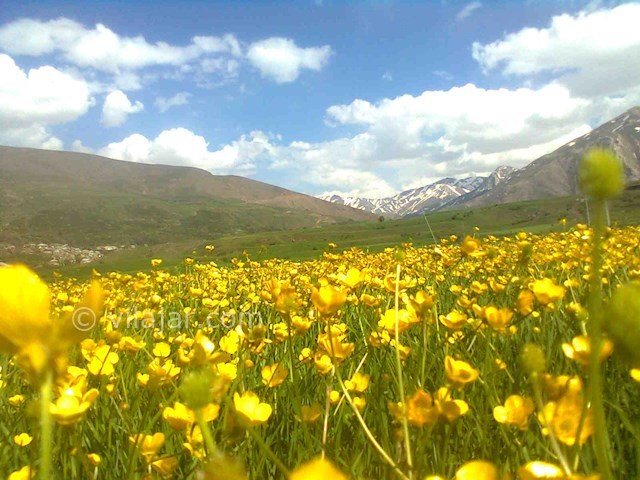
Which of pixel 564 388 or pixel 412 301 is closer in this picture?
pixel 564 388

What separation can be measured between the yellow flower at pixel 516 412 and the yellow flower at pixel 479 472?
455 millimetres

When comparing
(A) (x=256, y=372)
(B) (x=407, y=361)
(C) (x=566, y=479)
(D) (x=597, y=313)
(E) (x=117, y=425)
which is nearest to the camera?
(D) (x=597, y=313)

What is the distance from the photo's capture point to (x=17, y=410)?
2201 mm

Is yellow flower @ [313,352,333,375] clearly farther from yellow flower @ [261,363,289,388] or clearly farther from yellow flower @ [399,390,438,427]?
yellow flower @ [399,390,438,427]

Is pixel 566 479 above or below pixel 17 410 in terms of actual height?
above

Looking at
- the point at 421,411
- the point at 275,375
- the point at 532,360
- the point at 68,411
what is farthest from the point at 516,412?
the point at 68,411

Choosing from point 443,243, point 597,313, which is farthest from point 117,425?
point 443,243

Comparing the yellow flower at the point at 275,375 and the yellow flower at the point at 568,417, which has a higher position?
the yellow flower at the point at 568,417

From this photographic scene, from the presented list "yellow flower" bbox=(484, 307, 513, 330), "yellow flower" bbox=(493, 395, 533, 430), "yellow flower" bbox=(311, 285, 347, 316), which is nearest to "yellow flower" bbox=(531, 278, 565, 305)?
"yellow flower" bbox=(484, 307, 513, 330)

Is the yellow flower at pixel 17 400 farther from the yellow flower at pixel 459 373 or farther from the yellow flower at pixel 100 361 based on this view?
the yellow flower at pixel 459 373

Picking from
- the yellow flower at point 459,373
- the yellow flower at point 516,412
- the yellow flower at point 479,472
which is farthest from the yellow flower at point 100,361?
the yellow flower at point 479,472

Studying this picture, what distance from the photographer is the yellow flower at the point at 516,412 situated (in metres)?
1.11

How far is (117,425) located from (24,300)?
1604 mm

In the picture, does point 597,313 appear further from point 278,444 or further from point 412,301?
point 278,444
